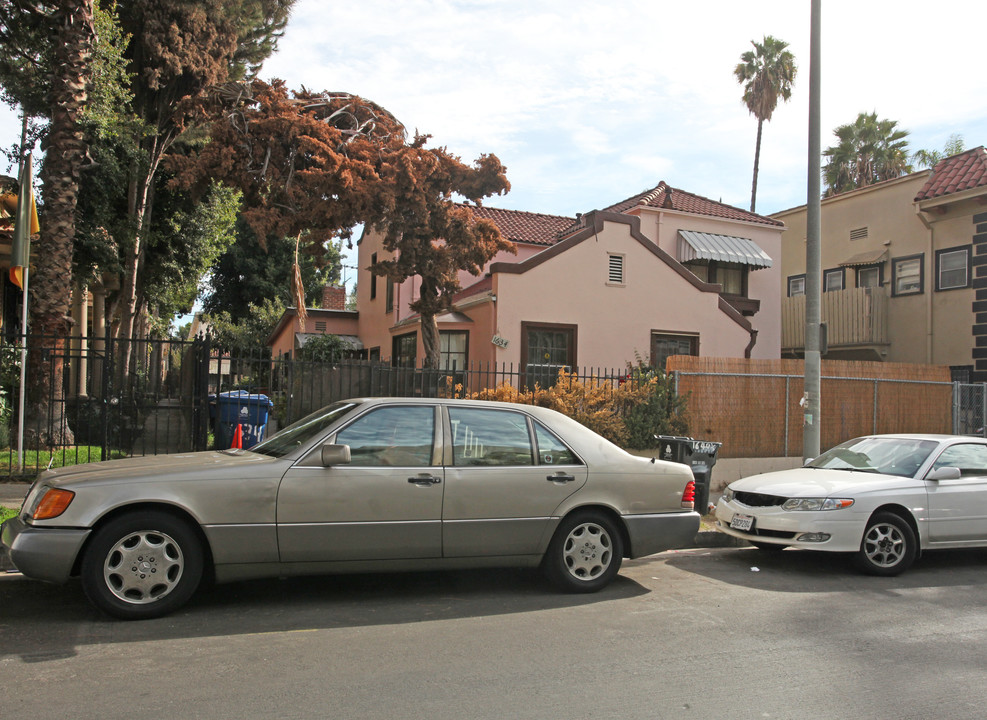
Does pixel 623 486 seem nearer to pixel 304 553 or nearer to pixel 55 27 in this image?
pixel 304 553

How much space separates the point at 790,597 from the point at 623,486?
67.4 inches

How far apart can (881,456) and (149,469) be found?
736 cm

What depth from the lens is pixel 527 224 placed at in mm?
22547

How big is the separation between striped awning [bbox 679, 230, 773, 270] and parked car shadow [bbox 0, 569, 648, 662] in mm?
15422

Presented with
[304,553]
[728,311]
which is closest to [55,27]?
[304,553]

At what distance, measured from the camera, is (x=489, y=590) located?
6.32 metres

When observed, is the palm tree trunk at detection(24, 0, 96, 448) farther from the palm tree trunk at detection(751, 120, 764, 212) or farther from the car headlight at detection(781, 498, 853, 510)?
the palm tree trunk at detection(751, 120, 764, 212)

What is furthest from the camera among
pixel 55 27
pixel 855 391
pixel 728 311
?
pixel 728 311

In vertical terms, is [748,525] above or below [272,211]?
below

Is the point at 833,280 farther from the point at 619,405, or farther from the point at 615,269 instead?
the point at 619,405

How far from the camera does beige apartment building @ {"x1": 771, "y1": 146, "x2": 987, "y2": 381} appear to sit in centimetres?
1922

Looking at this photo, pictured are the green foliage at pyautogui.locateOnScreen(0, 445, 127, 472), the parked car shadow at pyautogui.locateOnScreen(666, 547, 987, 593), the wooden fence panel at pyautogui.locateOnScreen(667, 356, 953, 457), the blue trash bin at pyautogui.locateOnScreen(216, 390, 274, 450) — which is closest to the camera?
the parked car shadow at pyautogui.locateOnScreen(666, 547, 987, 593)

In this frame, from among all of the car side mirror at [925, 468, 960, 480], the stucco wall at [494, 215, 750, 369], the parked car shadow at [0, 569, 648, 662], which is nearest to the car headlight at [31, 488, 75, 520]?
the parked car shadow at [0, 569, 648, 662]

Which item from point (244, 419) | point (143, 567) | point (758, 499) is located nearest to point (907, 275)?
point (758, 499)
